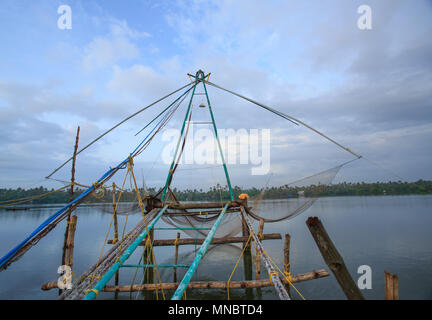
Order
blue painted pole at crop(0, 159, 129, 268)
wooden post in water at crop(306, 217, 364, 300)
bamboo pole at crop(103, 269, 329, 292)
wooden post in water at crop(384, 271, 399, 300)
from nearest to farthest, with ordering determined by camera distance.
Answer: wooden post in water at crop(306, 217, 364, 300), wooden post in water at crop(384, 271, 399, 300), blue painted pole at crop(0, 159, 129, 268), bamboo pole at crop(103, 269, 329, 292)

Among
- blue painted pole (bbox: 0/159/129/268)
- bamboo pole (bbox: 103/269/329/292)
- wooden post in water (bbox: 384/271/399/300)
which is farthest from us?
bamboo pole (bbox: 103/269/329/292)

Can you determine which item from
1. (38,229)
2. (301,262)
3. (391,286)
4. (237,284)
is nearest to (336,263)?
(391,286)

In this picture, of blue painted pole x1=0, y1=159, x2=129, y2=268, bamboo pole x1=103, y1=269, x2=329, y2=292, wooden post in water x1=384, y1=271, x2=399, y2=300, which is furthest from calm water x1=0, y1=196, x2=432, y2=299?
wooden post in water x1=384, y1=271, x2=399, y2=300

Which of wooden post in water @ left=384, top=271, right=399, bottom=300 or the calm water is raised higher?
wooden post in water @ left=384, top=271, right=399, bottom=300

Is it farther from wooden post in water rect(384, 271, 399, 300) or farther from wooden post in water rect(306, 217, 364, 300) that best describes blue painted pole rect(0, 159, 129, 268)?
wooden post in water rect(384, 271, 399, 300)

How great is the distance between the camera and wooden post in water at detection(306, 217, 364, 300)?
7.77ft

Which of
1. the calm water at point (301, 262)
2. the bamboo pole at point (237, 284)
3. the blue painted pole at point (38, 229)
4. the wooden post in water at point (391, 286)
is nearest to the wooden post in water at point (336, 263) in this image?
the wooden post in water at point (391, 286)

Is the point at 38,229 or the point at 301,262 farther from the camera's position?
the point at 301,262

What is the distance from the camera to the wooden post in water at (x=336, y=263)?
237cm

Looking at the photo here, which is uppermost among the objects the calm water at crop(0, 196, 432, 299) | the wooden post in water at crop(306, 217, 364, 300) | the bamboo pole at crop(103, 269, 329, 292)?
the wooden post in water at crop(306, 217, 364, 300)

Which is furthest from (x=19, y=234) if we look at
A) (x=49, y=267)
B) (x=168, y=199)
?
(x=168, y=199)

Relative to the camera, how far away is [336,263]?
2.42 metres

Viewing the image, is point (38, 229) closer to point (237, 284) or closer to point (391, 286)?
point (237, 284)
